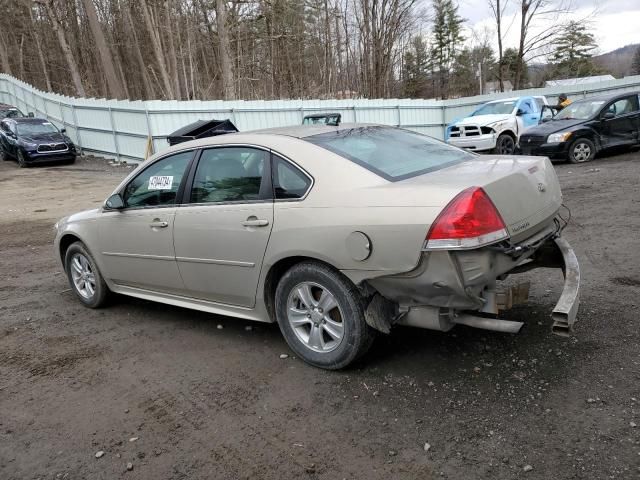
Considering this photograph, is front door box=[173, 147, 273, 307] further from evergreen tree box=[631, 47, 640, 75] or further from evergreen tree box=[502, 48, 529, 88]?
evergreen tree box=[631, 47, 640, 75]

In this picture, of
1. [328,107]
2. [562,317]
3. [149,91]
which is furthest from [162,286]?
[149,91]

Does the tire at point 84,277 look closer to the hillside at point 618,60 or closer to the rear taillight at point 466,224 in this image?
the rear taillight at point 466,224

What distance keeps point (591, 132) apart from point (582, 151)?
477mm

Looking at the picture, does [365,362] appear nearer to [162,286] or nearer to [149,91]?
[162,286]

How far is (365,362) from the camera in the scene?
3604 millimetres

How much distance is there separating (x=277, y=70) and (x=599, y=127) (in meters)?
21.7

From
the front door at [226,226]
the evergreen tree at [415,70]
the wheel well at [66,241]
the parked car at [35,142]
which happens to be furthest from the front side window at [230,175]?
the evergreen tree at [415,70]

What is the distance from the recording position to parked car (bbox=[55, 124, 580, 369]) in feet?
9.71

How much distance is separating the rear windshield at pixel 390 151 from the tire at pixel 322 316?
0.77m

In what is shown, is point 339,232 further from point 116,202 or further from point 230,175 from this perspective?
point 116,202

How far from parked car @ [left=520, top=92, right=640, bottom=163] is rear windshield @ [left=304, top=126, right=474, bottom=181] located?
9.60m

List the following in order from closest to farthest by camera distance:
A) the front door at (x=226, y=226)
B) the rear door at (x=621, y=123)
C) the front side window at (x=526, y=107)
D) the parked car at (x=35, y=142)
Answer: the front door at (x=226, y=226), the rear door at (x=621, y=123), the front side window at (x=526, y=107), the parked car at (x=35, y=142)

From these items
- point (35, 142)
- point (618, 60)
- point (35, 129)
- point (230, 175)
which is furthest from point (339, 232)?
point (618, 60)

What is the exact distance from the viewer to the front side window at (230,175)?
377 centimetres
